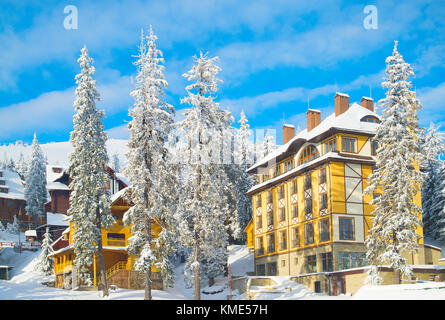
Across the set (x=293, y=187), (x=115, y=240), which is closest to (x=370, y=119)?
(x=293, y=187)

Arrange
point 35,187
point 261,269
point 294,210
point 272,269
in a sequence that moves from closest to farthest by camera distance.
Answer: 1. point 294,210
2. point 272,269
3. point 261,269
4. point 35,187

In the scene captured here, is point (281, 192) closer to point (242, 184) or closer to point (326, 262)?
point (326, 262)

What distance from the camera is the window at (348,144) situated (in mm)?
51409

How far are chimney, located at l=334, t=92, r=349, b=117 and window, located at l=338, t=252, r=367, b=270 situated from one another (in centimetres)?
1418

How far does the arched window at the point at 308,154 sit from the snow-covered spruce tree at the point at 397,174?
12.6 meters

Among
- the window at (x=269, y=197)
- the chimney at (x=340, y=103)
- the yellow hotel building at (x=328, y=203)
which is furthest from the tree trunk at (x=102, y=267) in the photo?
the chimney at (x=340, y=103)

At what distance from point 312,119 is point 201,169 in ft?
67.3

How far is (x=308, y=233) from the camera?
53406 millimetres

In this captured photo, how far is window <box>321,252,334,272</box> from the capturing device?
48791 mm

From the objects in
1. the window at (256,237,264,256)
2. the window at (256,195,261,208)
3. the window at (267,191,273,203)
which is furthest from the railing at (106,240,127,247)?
the window at (256,195,261,208)

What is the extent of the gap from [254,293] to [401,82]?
2081 cm

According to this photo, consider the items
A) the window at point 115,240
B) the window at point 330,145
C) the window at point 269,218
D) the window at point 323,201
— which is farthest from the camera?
the window at point 269,218

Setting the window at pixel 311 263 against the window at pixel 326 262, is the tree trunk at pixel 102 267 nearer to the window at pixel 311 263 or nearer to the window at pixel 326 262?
the window at pixel 326 262

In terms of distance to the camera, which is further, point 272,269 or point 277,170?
point 277,170
